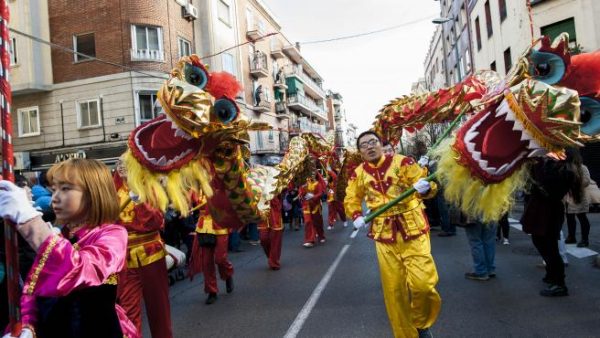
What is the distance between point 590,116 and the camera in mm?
2520

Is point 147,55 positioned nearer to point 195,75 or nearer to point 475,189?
point 195,75

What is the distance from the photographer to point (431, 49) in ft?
142

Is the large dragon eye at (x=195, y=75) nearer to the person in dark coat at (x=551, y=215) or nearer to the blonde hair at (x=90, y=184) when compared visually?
the blonde hair at (x=90, y=184)

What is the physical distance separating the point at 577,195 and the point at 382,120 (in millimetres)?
2623

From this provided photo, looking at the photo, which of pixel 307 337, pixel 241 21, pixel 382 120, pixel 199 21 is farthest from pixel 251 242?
pixel 241 21

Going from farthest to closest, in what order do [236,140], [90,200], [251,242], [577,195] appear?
[251,242] → [577,195] → [236,140] → [90,200]

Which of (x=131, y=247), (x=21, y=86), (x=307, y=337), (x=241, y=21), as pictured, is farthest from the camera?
(x=241, y=21)

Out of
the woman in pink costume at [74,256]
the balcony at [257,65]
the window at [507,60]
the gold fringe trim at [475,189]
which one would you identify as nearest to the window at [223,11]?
the balcony at [257,65]

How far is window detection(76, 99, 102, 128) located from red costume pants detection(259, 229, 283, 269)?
45.0 ft

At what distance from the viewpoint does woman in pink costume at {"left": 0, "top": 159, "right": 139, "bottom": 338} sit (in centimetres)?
172

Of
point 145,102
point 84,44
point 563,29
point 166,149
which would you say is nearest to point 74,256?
point 166,149

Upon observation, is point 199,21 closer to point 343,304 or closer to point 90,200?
point 343,304

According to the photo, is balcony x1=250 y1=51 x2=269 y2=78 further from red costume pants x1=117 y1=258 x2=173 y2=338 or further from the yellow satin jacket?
red costume pants x1=117 y1=258 x2=173 y2=338

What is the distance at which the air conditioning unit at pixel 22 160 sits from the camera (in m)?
19.1
